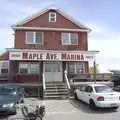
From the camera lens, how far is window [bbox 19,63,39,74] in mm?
27250

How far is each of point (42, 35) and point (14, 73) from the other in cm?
500

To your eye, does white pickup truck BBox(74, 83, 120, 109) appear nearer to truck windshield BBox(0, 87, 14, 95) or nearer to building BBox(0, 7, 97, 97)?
truck windshield BBox(0, 87, 14, 95)

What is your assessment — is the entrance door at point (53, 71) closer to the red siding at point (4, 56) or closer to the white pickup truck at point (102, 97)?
the red siding at point (4, 56)

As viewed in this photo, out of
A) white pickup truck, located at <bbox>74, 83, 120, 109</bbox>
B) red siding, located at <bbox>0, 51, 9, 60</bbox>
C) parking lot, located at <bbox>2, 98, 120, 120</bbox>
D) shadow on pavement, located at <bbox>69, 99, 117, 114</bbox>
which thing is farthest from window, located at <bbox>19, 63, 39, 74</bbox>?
white pickup truck, located at <bbox>74, 83, 120, 109</bbox>

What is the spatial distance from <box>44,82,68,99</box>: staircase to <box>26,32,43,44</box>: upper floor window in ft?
17.9

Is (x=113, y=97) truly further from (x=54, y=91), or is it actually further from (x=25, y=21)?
(x=25, y=21)

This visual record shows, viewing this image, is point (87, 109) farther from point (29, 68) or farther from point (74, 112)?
point (29, 68)

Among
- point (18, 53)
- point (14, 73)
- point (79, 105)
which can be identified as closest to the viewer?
point (79, 105)

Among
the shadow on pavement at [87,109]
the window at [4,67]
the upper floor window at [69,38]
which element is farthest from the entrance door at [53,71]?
the shadow on pavement at [87,109]

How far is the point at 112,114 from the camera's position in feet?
50.9

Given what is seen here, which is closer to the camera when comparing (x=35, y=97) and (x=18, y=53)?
(x=35, y=97)

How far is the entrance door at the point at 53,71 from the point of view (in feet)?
89.9

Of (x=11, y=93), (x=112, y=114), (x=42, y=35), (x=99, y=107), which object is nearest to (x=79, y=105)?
(x=99, y=107)

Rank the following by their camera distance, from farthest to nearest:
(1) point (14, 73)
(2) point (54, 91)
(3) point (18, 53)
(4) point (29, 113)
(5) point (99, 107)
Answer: (1) point (14, 73), (3) point (18, 53), (2) point (54, 91), (5) point (99, 107), (4) point (29, 113)
